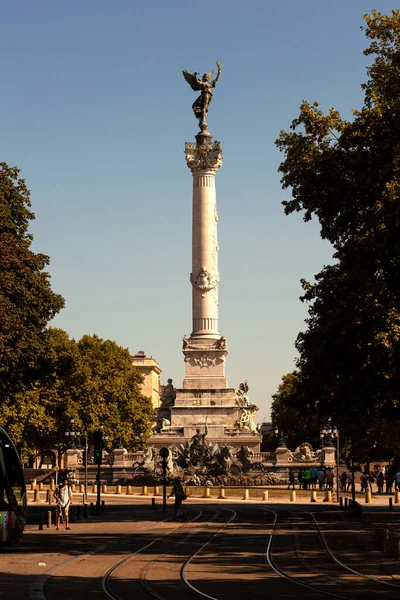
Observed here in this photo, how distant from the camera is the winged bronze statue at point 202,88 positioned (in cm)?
9581

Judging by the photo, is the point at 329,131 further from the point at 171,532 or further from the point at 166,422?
the point at 166,422

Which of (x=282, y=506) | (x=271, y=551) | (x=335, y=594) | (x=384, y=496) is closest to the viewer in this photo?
(x=335, y=594)

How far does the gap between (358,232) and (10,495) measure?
1674 centimetres

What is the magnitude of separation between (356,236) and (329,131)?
15.7ft

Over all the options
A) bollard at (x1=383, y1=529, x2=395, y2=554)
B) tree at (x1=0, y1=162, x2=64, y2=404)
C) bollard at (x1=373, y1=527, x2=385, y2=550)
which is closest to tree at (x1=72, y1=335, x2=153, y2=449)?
tree at (x1=0, y1=162, x2=64, y2=404)

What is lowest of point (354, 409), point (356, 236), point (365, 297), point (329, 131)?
point (354, 409)

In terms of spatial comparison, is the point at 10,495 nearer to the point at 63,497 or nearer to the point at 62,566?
the point at 62,566

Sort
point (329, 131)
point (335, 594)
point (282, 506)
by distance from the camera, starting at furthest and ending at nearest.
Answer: point (282, 506), point (329, 131), point (335, 594)

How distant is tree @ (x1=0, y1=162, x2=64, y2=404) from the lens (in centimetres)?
4534

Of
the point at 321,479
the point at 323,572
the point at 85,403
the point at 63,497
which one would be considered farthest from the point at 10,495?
the point at 85,403

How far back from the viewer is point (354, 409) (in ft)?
127

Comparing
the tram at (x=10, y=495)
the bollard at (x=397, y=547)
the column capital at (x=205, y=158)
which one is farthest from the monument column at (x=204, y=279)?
the bollard at (x=397, y=547)

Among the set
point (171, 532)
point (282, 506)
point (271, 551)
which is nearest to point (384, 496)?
point (282, 506)

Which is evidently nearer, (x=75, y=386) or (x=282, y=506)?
(x=282, y=506)
